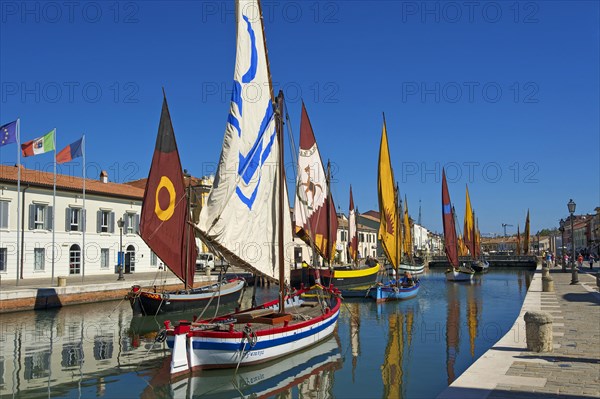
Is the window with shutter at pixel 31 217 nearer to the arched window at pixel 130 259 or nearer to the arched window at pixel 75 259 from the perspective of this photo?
the arched window at pixel 75 259

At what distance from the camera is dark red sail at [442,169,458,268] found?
53.7 metres

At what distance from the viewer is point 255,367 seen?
1579 cm

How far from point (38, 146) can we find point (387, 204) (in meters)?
23.6

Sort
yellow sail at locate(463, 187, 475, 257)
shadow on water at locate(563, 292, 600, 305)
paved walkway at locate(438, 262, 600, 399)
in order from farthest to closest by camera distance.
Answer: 1. yellow sail at locate(463, 187, 475, 257)
2. shadow on water at locate(563, 292, 600, 305)
3. paved walkway at locate(438, 262, 600, 399)

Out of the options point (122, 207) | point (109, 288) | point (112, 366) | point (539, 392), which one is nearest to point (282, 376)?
point (112, 366)

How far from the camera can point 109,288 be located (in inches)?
1373

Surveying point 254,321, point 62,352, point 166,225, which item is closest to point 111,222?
point 166,225

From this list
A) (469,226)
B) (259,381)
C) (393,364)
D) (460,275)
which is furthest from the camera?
(469,226)

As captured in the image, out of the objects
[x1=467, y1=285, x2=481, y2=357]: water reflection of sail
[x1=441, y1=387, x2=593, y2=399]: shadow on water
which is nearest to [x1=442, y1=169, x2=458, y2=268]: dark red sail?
[x1=467, y1=285, x2=481, y2=357]: water reflection of sail

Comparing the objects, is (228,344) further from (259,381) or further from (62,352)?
(62,352)

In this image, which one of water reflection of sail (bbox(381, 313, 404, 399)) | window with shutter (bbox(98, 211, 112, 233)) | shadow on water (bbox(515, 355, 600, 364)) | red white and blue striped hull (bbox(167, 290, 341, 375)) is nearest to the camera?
shadow on water (bbox(515, 355, 600, 364))

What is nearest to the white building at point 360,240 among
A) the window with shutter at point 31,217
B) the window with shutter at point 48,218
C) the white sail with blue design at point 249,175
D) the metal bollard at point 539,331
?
the window with shutter at point 48,218

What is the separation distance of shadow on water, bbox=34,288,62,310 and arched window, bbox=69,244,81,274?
13380 millimetres

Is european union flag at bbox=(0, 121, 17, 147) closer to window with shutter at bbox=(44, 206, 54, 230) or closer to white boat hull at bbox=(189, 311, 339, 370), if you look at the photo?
window with shutter at bbox=(44, 206, 54, 230)
